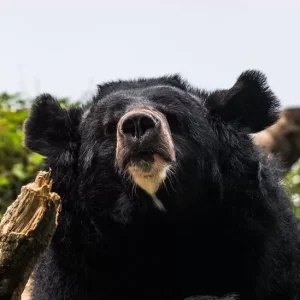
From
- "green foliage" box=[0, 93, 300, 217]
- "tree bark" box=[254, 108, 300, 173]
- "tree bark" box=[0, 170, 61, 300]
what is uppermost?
"tree bark" box=[254, 108, 300, 173]

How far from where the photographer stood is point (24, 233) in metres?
3.75

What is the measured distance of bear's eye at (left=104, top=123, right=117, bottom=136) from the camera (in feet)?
17.9

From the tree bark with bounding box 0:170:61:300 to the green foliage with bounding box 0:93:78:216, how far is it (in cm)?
696

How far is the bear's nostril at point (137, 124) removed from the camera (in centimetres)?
497

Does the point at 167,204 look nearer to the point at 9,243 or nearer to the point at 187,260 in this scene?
the point at 187,260

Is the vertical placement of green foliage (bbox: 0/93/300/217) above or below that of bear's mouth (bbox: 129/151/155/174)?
above

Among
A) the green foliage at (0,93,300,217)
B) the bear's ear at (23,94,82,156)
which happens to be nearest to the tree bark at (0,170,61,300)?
the bear's ear at (23,94,82,156)

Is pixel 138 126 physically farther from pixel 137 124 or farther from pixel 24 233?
pixel 24 233

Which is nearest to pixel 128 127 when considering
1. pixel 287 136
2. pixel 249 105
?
pixel 249 105

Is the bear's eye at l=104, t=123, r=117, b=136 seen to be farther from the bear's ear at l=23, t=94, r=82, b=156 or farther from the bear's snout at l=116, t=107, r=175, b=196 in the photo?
the bear's ear at l=23, t=94, r=82, b=156

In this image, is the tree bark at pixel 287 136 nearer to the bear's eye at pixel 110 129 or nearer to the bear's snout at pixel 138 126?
the bear's eye at pixel 110 129

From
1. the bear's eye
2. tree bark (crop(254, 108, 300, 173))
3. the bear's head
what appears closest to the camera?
the bear's head

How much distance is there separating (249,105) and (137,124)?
1263mm

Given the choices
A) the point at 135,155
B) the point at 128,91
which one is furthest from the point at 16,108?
the point at 135,155
